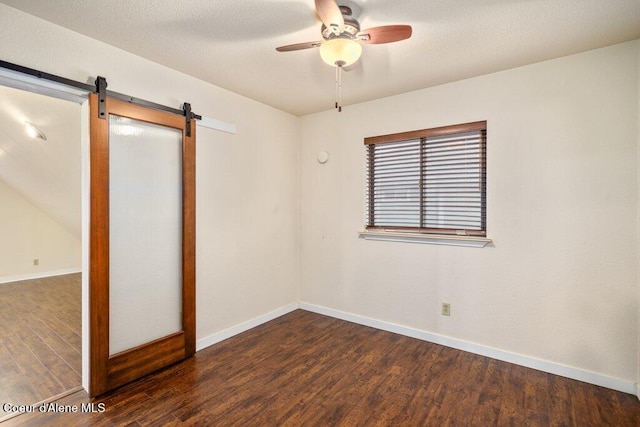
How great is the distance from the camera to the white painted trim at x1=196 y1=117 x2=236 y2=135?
2852 millimetres

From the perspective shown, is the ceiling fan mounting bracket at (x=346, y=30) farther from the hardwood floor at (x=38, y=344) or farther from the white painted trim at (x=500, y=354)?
the hardwood floor at (x=38, y=344)

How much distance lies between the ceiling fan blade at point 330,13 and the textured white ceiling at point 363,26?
185 mm

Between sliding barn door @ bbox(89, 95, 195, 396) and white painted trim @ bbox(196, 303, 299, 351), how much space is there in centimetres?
20

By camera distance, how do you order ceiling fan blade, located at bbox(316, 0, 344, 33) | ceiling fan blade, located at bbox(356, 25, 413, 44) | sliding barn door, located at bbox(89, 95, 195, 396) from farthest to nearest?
sliding barn door, located at bbox(89, 95, 195, 396), ceiling fan blade, located at bbox(356, 25, 413, 44), ceiling fan blade, located at bbox(316, 0, 344, 33)

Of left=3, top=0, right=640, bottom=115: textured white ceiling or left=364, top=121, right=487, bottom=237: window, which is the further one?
left=364, top=121, right=487, bottom=237: window

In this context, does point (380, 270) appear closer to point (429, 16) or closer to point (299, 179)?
point (299, 179)

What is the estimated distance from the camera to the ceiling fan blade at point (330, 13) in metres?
1.49

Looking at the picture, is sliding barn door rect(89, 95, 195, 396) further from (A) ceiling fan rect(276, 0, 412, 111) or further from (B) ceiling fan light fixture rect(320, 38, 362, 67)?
(B) ceiling fan light fixture rect(320, 38, 362, 67)

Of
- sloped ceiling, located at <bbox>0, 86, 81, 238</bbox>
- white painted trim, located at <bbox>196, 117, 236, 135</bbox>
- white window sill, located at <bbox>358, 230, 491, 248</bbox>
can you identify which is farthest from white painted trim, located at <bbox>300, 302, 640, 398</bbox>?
sloped ceiling, located at <bbox>0, 86, 81, 238</bbox>

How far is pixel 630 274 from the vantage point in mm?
2180

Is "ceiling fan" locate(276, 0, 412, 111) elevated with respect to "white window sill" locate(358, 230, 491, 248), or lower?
elevated

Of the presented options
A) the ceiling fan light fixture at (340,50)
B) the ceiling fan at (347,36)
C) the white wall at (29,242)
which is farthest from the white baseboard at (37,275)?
the ceiling fan light fixture at (340,50)

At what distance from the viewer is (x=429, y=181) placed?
120 inches

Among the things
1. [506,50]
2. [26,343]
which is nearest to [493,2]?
[506,50]
